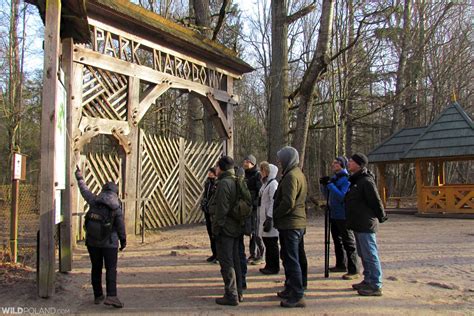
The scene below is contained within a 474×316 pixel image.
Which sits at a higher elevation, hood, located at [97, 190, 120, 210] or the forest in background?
the forest in background

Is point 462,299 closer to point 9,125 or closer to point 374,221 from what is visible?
point 374,221

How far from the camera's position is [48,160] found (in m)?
4.97

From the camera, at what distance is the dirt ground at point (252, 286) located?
4.58 metres

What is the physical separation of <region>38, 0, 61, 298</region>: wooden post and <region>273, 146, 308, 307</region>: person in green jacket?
2.67 metres

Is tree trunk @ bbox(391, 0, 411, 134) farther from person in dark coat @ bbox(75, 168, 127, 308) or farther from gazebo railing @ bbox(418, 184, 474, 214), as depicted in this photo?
person in dark coat @ bbox(75, 168, 127, 308)

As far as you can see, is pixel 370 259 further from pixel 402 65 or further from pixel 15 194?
pixel 402 65

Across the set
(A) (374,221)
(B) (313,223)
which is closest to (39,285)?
(A) (374,221)

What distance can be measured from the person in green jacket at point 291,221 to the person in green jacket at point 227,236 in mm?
513

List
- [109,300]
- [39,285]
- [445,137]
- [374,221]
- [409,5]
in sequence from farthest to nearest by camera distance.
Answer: [409,5] → [445,137] → [374,221] → [39,285] → [109,300]

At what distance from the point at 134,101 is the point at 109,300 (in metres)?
5.65

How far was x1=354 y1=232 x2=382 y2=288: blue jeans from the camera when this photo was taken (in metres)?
5.09

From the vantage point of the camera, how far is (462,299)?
16.2 ft

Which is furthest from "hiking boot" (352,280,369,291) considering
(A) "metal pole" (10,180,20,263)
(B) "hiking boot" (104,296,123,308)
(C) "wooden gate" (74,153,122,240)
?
(C) "wooden gate" (74,153,122,240)

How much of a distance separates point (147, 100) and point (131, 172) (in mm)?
1706
